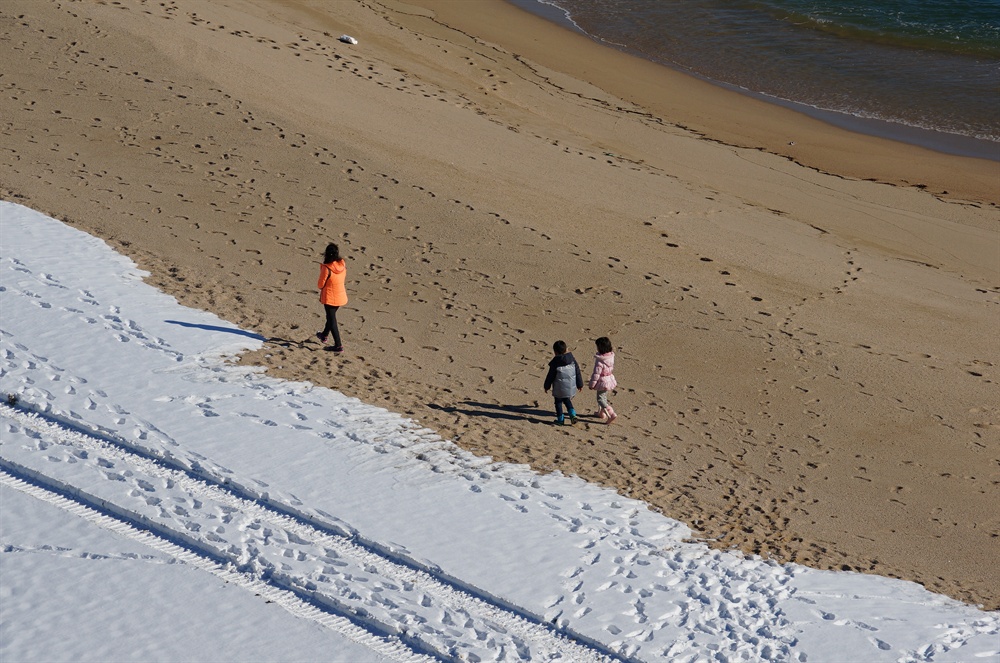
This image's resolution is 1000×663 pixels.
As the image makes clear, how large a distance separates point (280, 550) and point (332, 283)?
3745 millimetres

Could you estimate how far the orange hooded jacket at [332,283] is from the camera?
12469mm

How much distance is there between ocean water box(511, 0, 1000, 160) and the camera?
23984 mm

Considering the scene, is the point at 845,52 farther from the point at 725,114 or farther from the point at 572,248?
the point at 572,248

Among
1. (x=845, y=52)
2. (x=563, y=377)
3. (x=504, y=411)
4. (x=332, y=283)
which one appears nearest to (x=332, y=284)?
(x=332, y=283)

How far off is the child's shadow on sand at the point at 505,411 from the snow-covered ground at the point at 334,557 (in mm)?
667

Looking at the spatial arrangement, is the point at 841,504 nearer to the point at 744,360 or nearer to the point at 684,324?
the point at 744,360

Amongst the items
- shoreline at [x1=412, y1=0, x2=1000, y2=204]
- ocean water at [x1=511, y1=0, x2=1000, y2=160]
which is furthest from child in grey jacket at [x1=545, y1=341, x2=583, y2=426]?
ocean water at [x1=511, y1=0, x2=1000, y2=160]

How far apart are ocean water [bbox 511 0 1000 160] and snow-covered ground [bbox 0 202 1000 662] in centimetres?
1535

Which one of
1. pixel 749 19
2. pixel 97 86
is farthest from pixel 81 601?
pixel 749 19

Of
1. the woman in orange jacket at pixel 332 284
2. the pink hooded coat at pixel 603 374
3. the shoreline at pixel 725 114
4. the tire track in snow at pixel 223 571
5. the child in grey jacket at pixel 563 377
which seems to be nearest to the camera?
the tire track in snow at pixel 223 571

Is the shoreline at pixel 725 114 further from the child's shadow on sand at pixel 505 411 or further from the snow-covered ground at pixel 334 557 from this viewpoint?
the snow-covered ground at pixel 334 557

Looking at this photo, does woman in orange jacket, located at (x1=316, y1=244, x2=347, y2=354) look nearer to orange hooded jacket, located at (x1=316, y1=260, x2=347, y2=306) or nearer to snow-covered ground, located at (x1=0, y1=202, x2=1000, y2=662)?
orange hooded jacket, located at (x1=316, y1=260, x2=347, y2=306)

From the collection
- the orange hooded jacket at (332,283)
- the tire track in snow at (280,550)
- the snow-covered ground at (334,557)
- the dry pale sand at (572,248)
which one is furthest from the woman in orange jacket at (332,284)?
the tire track in snow at (280,550)

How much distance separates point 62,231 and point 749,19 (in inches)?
818
